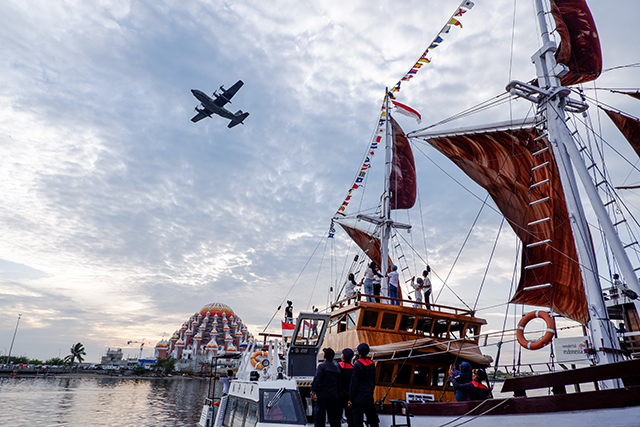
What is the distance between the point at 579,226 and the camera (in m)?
10.8

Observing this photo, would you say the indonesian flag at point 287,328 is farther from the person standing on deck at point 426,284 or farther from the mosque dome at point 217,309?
the mosque dome at point 217,309

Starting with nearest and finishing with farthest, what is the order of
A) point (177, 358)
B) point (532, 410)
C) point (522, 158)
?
point (532, 410)
point (522, 158)
point (177, 358)

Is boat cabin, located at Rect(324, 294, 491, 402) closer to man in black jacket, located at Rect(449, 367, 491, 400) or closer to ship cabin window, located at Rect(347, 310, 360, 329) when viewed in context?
ship cabin window, located at Rect(347, 310, 360, 329)

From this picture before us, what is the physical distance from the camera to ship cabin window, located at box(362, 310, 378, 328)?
45.2 feet

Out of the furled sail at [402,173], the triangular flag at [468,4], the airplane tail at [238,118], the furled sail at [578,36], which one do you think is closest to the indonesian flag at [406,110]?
the furled sail at [402,173]

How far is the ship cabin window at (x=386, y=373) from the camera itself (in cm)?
1303

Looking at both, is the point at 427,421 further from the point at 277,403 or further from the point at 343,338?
the point at 343,338

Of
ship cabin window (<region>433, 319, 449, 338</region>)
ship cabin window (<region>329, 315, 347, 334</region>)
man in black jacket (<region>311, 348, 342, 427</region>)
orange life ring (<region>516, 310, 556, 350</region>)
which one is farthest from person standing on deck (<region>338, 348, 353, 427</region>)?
ship cabin window (<region>433, 319, 449, 338</region>)

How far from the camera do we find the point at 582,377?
579cm

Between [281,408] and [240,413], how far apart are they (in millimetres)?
2179

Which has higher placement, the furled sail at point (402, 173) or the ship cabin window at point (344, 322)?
the furled sail at point (402, 173)

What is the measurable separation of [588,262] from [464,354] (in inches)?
176

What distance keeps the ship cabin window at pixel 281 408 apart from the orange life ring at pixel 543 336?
4836 mm

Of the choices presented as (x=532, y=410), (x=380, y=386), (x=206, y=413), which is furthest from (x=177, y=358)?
(x=532, y=410)
